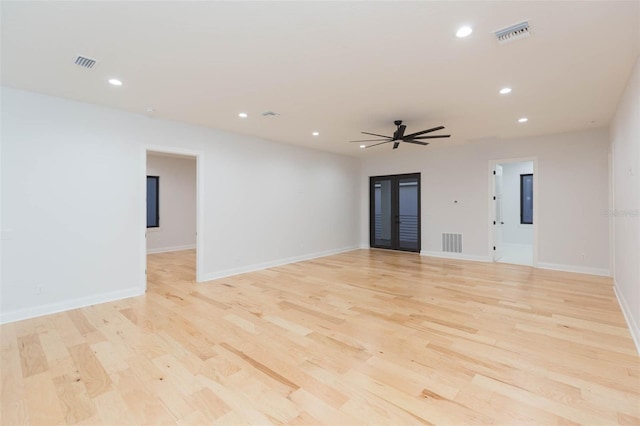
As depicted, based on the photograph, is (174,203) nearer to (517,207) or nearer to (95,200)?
(95,200)

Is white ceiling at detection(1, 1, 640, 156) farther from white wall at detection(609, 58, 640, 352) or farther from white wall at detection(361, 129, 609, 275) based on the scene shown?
white wall at detection(361, 129, 609, 275)

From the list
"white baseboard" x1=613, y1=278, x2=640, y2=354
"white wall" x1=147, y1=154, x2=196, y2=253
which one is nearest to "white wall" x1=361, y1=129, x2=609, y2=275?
"white baseboard" x1=613, y1=278, x2=640, y2=354

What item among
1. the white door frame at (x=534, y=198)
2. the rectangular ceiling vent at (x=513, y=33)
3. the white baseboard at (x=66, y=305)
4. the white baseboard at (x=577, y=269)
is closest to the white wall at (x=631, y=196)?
the rectangular ceiling vent at (x=513, y=33)

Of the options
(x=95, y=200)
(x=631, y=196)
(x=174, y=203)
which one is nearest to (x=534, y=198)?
(x=631, y=196)

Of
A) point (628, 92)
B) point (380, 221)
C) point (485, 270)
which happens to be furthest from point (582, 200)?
point (380, 221)

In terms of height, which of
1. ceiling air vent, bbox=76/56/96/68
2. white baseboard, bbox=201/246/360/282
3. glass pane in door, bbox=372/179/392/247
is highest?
ceiling air vent, bbox=76/56/96/68

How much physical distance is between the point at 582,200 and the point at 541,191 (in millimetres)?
697

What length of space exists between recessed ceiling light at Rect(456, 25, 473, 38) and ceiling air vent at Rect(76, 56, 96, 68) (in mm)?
3425

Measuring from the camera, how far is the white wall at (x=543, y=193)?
19.5 feet

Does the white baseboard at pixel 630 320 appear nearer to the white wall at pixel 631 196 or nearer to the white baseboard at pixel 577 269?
the white wall at pixel 631 196

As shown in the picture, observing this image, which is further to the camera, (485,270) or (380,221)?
(380,221)

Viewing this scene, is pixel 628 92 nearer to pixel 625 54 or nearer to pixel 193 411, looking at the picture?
pixel 625 54

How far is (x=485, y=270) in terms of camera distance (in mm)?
6273

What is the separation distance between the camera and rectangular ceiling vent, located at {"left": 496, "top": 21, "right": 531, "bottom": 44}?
2.46 m
